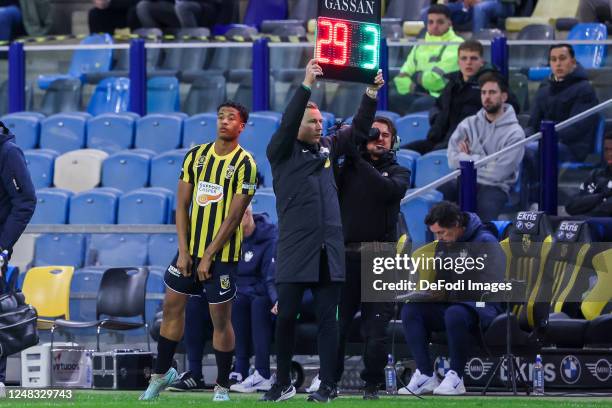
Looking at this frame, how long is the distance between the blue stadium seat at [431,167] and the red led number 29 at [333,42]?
4366mm

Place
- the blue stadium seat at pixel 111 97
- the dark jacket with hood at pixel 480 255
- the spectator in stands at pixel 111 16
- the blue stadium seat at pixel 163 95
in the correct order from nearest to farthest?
the dark jacket with hood at pixel 480 255 < the blue stadium seat at pixel 163 95 < the blue stadium seat at pixel 111 97 < the spectator in stands at pixel 111 16

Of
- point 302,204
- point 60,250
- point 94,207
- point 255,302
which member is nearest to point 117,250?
point 60,250

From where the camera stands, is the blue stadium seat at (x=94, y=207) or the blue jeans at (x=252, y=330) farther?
the blue stadium seat at (x=94, y=207)

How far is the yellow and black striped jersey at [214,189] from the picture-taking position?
1067cm

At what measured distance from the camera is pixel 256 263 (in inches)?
518

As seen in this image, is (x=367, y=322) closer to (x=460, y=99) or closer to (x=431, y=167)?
(x=431, y=167)

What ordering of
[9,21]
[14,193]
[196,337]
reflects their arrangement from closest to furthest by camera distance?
[14,193], [196,337], [9,21]

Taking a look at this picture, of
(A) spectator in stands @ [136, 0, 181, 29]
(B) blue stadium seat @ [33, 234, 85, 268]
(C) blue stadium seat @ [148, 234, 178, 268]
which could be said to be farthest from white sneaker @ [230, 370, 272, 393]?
(A) spectator in stands @ [136, 0, 181, 29]

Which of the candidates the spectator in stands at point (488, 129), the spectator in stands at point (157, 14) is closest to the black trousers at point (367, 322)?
the spectator in stands at point (488, 129)

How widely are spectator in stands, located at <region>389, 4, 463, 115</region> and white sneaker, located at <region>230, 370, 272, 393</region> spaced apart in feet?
14.8

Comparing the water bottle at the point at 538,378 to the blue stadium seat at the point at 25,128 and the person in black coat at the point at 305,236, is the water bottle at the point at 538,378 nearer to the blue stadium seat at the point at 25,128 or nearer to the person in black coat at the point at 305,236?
the person in black coat at the point at 305,236

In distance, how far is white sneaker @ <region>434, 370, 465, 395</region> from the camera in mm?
11766

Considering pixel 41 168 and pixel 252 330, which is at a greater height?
pixel 41 168

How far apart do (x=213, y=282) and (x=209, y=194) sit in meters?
0.57
